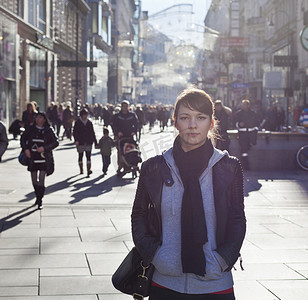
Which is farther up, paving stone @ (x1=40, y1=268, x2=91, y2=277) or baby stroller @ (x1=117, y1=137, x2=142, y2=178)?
baby stroller @ (x1=117, y1=137, x2=142, y2=178)

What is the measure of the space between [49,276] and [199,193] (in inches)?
137

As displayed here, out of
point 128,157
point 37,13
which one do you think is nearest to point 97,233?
point 128,157

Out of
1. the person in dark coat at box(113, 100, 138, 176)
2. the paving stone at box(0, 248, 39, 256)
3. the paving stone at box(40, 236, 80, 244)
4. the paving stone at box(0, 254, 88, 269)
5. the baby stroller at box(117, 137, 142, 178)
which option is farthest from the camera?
the person in dark coat at box(113, 100, 138, 176)

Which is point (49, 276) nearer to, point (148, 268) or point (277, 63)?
point (148, 268)

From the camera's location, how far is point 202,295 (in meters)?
3.18

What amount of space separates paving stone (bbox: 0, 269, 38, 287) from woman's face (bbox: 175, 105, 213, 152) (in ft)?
10.4

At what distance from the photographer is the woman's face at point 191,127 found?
3275mm

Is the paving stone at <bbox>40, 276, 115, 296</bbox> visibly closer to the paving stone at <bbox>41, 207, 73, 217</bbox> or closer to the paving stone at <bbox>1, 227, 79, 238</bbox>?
the paving stone at <bbox>1, 227, 79, 238</bbox>

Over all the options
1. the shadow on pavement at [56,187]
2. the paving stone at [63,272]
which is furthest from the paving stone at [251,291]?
the shadow on pavement at [56,187]

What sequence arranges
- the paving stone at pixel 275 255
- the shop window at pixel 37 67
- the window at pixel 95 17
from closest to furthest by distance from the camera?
the paving stone at pixel 275 255
the shop window at pixel 37 67
the window at pixel 95 17

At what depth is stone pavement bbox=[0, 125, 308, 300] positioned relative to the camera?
594 centimetres

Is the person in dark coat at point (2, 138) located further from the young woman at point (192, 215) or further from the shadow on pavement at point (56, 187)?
the young woman at point (192, 215)

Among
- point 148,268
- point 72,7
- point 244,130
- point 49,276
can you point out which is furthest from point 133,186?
point 72,7

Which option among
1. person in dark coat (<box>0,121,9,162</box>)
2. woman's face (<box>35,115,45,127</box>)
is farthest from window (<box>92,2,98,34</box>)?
person in dark coat (<box>0,121,9,162</box>)
